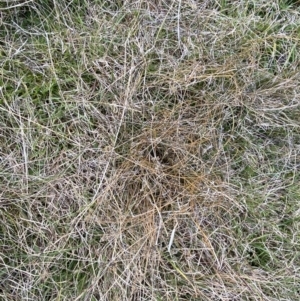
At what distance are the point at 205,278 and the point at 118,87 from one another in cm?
50

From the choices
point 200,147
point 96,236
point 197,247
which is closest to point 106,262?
point 96,236

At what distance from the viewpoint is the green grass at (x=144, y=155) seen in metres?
1.11

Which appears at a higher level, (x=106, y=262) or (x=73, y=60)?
(x=73, y=60)

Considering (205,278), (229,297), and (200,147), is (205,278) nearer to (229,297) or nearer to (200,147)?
(229,297)

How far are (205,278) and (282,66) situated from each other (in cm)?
57

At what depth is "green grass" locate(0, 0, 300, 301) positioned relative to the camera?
1.11 metres

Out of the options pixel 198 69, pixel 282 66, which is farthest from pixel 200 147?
pixel 282 66

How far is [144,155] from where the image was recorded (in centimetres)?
115

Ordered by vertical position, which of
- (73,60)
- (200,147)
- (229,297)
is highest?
(73,60)

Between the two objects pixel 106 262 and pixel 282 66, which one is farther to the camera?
pixel 282 66

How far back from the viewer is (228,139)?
1.18 metres

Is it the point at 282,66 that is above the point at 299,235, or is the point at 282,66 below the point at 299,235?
above

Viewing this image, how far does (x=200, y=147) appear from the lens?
1.17m

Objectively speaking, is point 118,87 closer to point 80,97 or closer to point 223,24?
point 80,97
